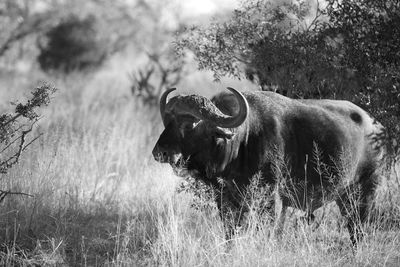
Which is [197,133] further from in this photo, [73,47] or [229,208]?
[73,47]

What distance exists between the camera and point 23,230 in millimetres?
6906

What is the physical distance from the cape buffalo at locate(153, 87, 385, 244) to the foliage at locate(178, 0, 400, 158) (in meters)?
0.68

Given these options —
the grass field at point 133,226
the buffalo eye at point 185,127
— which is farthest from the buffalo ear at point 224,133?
the grass field at point 133,226

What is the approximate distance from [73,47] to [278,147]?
25.0 metres

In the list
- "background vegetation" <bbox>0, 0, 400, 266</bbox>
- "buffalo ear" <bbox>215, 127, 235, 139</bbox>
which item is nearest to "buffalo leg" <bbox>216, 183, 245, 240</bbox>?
"background vegetation" <bbox>0, 0, 400, 266</bbox>

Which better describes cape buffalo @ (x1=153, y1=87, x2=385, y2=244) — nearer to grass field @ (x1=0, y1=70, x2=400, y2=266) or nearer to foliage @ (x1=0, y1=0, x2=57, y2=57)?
grass field @ (x1=0, y1=70, x2=400, y2=266)

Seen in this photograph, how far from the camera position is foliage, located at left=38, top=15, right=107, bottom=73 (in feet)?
96.1

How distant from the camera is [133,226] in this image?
7.45m

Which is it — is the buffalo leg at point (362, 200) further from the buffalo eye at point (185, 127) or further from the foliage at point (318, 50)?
the buffalo eye at point (185, 127)

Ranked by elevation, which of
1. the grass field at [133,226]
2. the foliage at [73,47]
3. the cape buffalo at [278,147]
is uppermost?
the foliage at [73,47]

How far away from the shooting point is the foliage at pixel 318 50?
7559 mm

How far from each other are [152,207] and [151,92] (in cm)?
1133

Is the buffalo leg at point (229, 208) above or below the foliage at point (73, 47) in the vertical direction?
below

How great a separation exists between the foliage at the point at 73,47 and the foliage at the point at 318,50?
68.1ft
